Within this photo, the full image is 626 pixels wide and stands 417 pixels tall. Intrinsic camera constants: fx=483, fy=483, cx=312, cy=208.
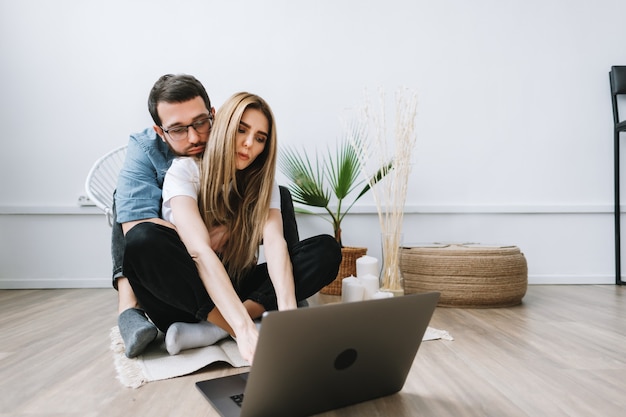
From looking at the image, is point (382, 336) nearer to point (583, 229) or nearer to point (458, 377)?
point (458, 377)

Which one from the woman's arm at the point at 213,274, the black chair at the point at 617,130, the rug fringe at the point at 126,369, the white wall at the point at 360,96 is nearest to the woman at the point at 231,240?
the woman's arm at the point at 213,274

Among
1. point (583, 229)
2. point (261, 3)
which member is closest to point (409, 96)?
point (261, 3)

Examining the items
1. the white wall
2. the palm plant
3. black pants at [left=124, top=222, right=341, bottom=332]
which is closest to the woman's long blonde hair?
black pants at [left=124, top=222, right=341, bottom=332]

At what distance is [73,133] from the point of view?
2.55 meters

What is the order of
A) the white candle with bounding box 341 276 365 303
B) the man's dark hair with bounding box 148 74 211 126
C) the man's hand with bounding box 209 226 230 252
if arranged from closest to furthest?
the man's hand with bounding box 209 226 230 252 → the man's dark hair with bounding box 148 74 211 126 → the white candle with bounding box 341 276 365 303

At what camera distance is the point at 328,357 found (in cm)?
82

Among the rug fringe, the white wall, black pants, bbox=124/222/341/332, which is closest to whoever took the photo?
the rug fringe

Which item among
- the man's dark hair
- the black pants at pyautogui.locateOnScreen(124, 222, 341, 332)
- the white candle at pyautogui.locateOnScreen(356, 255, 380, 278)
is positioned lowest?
the white candle at pyautogui.locateOnScreen(356, 255, 380, 278)

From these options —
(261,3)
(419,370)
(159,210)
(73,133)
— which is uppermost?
(261,3)

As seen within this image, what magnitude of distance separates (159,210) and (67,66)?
152cm

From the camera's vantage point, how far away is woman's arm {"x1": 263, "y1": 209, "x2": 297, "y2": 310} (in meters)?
1.28

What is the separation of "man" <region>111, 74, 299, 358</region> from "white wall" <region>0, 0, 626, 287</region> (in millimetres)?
1013

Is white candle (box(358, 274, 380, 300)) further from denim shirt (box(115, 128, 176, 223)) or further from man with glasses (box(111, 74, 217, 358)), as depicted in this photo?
denim shirt (box(115, 128, 176, 223))

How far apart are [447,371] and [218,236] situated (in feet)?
2.39
